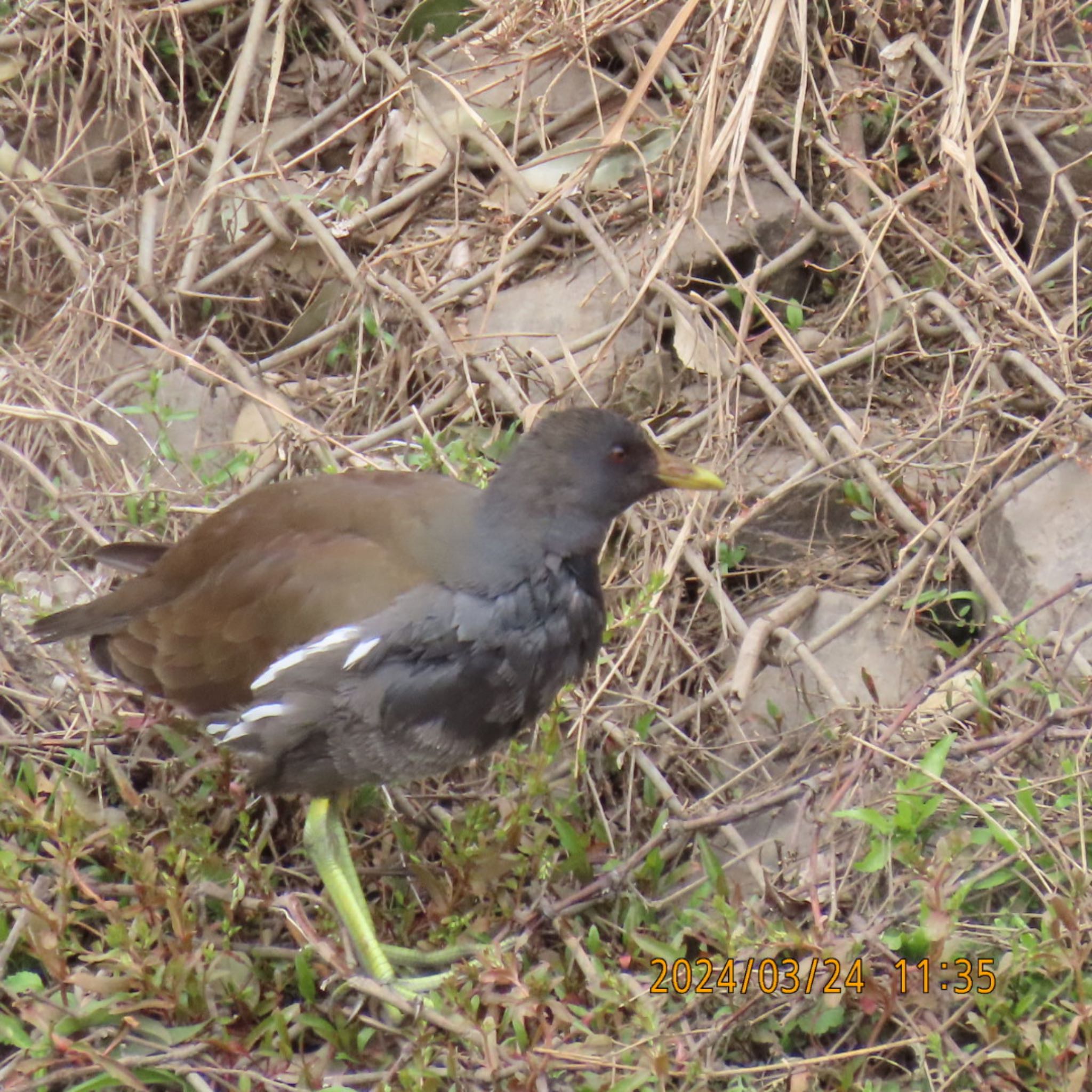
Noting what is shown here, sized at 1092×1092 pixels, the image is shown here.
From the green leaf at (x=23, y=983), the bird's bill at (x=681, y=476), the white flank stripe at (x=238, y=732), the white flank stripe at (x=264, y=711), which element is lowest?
the green leaf at (x=23, y=983)

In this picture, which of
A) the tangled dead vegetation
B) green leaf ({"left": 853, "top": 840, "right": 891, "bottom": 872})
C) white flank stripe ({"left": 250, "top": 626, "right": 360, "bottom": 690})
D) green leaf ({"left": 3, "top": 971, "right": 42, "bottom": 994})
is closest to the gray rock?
the tangled dead vegetation

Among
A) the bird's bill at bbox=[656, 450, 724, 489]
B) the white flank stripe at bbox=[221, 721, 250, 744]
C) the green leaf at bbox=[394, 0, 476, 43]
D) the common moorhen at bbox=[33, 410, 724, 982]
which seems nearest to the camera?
the common moorhen at bbox=[33, 410, 724, 982]

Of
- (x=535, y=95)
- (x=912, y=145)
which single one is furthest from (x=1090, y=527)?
(x=535, y=95)

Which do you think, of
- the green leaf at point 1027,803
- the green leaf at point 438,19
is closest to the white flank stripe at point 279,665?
the green leaf at point 1027,803

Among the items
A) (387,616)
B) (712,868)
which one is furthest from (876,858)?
(387,616)

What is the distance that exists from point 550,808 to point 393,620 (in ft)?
2.13

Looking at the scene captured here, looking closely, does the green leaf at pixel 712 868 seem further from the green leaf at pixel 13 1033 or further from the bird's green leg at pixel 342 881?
the green leaf at pixel 13 1033

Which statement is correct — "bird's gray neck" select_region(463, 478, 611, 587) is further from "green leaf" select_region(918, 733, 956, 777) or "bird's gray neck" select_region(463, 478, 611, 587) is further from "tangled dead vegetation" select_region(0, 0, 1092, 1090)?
"green leaf" select_region(918, 733, 956, 777)

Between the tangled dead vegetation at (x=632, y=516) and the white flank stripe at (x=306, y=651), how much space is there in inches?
15.7

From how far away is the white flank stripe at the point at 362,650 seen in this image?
2.74m

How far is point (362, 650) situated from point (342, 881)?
21.4 inches
